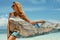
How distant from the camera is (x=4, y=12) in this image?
2746mm

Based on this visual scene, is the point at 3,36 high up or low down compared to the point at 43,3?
down

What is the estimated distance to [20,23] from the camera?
8.80 ft

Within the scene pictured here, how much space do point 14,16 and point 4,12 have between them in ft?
0.49

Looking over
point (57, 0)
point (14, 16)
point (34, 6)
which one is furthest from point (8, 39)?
point (57, 0)

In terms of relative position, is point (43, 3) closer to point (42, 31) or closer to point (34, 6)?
point (34, 6)

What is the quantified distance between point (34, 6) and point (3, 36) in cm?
48

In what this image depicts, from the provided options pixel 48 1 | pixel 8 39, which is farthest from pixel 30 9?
pixel 8 39

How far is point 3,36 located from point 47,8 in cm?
59

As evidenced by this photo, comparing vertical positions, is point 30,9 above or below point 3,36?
above

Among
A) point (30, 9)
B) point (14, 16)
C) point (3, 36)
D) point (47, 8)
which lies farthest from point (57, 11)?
point (3, 36)

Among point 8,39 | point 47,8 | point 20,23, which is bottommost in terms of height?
point 8,39

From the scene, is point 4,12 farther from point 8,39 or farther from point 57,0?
point 57,0

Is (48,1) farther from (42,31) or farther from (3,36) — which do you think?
(3,36)

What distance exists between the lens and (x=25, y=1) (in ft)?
9.05
